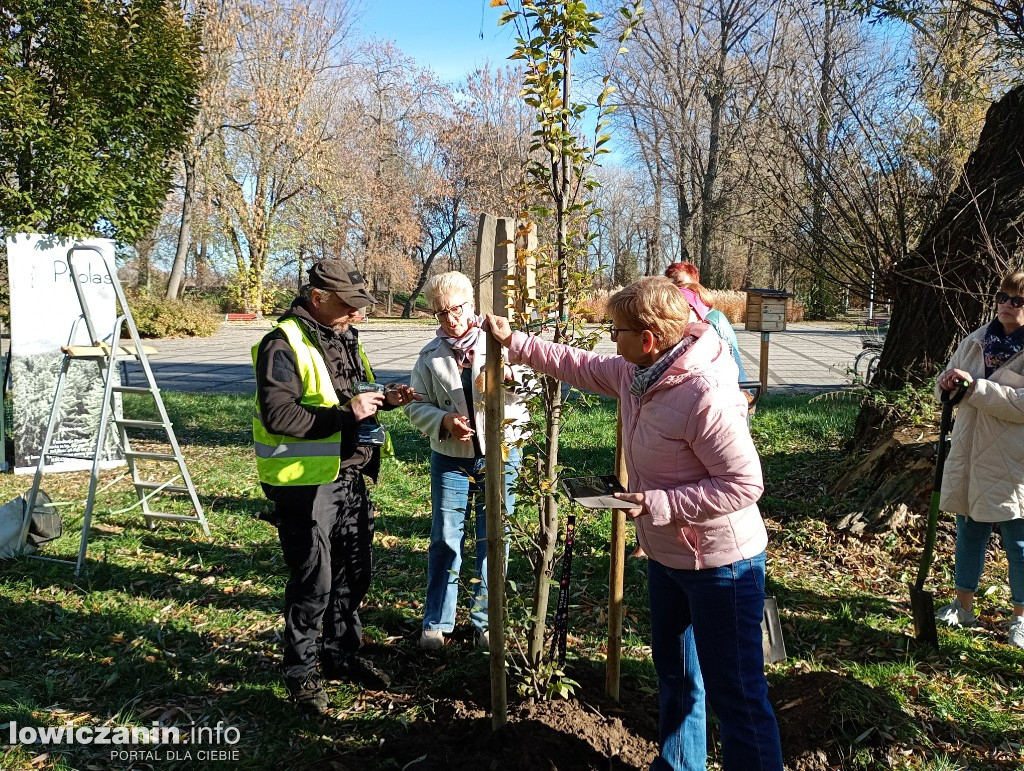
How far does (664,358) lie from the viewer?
2201 millimetres

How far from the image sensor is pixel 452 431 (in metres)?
3.34

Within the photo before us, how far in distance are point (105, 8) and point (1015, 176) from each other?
9.26 metres

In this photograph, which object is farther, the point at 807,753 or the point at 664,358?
the point at 807,753

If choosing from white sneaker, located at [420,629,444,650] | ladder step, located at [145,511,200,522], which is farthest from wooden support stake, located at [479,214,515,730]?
ladder step, located at [145,511,200,522]

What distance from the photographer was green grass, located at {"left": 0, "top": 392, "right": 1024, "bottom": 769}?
2930 millimetres

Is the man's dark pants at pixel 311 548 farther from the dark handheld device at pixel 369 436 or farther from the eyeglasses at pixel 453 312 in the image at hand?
the eyeglasses at pixel 453 312

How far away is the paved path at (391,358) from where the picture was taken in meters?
13.2

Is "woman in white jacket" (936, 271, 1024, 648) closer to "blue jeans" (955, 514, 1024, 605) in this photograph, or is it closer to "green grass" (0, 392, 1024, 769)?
"blue jeans" (955, 514, 1024, 605)

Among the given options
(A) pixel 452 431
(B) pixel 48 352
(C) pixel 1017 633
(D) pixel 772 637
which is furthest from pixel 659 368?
(B) pixel 48 352

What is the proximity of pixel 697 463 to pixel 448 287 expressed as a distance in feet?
5.18

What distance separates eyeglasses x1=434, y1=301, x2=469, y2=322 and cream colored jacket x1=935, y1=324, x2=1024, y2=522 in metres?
2.50

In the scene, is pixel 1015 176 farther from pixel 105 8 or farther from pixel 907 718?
pixel 105 8

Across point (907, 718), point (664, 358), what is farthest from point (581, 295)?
point (907, 718)
